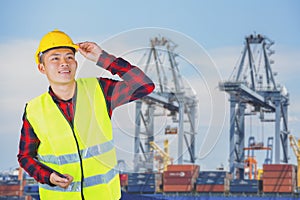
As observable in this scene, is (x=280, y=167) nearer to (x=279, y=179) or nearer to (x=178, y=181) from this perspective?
(x=279, y=179)

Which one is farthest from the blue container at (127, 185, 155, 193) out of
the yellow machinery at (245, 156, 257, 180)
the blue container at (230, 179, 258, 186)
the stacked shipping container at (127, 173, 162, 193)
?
the yellow machinery at (245, 156, 257, 180)

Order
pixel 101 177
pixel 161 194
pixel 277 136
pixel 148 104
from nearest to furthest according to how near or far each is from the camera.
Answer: pixel 101 177 < pixel 148 104 < pixel 161 194 < pixel 277 136

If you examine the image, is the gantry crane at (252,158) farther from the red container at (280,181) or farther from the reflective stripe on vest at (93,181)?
the reflective stripe on vest at (93,181)

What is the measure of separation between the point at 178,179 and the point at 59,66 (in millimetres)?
34535

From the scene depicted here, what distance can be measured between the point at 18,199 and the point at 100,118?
153ft

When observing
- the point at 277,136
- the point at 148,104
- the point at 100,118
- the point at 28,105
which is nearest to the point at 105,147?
the point at 100,118

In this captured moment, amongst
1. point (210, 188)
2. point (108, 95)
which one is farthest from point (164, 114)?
point (210, 188)

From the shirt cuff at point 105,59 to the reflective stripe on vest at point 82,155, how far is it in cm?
30

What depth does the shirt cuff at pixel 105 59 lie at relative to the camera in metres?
2.95

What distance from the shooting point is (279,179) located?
3709 cm

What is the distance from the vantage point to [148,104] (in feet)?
13.7

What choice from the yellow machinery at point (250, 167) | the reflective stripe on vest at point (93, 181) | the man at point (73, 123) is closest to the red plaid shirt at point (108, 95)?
the man at point (73, 123)

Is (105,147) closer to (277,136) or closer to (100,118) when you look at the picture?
(100,118)

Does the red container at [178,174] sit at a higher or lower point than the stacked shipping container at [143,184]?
higher
